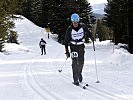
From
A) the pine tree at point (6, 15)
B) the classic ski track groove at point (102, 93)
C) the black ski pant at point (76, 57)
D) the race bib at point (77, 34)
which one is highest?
the pine tree at point (6, 15)

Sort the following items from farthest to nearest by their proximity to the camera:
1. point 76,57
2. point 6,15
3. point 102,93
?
point 6,15 → point 76,57 → point 102,93

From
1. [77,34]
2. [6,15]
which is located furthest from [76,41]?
[6,15]

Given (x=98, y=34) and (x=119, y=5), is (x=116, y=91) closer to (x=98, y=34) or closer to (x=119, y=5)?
(x=119, y=5)

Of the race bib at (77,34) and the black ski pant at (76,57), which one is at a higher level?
the race bib at (77,34)

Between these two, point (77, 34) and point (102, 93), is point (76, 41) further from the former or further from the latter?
point (102, 93)

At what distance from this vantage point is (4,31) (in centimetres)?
3166

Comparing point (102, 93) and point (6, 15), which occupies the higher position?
point (6, 15)

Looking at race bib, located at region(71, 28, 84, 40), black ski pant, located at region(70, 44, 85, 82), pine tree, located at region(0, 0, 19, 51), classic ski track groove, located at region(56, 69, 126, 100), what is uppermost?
pine tree, located at region(0, 0, 19, 51)

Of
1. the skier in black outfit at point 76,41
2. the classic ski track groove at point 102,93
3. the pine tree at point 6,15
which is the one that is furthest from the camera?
the pine tree at point 6,15

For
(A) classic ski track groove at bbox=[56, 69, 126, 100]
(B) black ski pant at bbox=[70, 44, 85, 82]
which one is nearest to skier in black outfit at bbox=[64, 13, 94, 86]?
(B) black ski pant at bbox=[70, 44, 85, 82]

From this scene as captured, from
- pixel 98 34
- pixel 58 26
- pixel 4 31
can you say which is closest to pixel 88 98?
pixel 4 31

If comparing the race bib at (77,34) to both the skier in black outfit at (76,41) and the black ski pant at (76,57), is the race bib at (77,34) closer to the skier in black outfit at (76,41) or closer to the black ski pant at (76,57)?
the skier in black outfit at (76,41)

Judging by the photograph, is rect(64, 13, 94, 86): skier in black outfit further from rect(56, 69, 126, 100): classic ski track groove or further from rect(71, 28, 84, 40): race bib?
rect(56, 69, 126, 100): classic ski track groove

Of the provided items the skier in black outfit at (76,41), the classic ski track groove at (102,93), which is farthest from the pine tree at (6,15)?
the classic ski track groove at (102,93)
